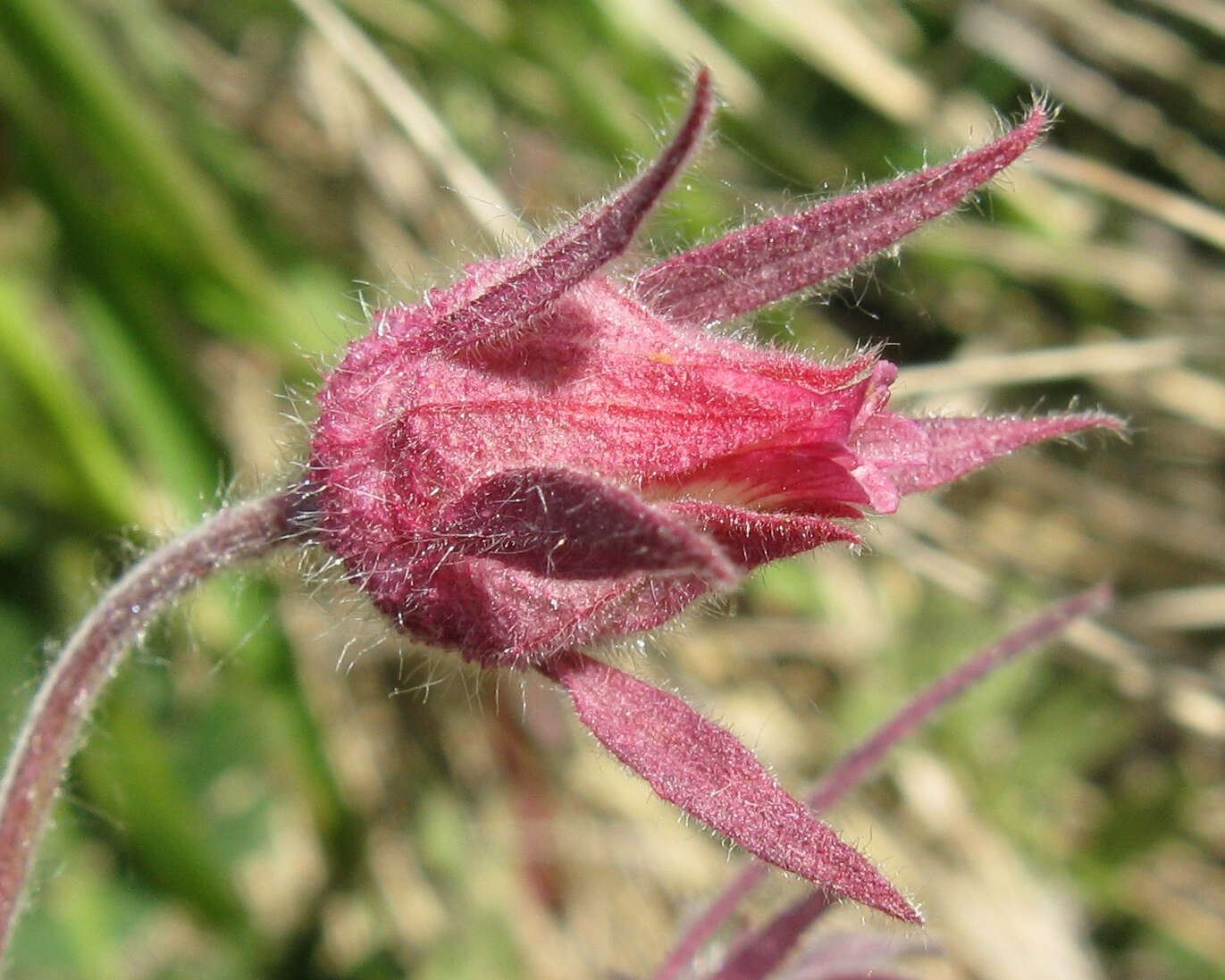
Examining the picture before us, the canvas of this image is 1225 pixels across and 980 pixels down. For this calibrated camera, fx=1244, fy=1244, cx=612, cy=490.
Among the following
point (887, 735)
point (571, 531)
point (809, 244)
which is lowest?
point (887, 735)

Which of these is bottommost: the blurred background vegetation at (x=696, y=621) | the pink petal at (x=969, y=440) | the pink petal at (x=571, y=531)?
the blurred background vegetation at (x=696, y=621)

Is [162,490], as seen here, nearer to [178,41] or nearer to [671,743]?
[178,41]

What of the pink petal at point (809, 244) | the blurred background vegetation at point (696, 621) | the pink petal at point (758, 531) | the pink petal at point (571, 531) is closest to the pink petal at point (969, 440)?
the pink petal at point (758, 531)

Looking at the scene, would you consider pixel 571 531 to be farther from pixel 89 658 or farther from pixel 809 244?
pixel 89 658

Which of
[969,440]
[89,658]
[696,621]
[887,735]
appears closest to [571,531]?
[969,440]

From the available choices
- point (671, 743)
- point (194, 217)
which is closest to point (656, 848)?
point (194, 217)

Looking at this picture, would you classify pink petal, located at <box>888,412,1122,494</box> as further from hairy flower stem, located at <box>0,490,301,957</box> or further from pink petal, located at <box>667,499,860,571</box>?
hairy flower stem, located at <box>0,490,301,957</box>

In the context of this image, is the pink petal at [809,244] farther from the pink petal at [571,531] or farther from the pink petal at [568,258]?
the pink petal at [571,531]
